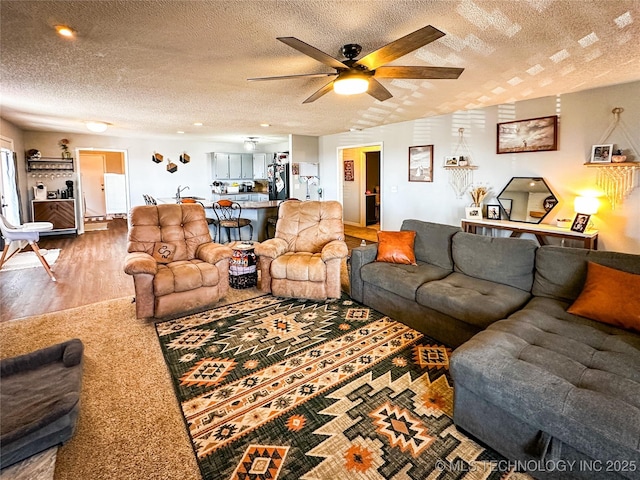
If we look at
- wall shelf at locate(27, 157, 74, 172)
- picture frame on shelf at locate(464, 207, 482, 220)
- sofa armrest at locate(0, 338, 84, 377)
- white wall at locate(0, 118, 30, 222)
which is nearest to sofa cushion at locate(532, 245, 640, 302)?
picture frame on shelf at locate(464, 207, 482, 220)

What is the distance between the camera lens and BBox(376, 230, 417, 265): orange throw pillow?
3.40 meters

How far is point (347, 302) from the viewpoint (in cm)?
357

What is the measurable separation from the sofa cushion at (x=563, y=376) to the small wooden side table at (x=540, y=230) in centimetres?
235

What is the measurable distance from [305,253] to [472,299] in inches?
77.8

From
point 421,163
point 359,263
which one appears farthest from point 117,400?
point 421,163

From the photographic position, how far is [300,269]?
351 centimetres

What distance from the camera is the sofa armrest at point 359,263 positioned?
11.4ft

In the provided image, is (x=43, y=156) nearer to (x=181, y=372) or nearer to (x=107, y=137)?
(x=107, y=137)

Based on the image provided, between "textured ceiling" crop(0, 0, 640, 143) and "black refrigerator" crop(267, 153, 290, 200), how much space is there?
3.79 meters

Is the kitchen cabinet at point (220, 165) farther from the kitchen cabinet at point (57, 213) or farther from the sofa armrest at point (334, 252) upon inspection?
the sofa armrest at point (334, 252)

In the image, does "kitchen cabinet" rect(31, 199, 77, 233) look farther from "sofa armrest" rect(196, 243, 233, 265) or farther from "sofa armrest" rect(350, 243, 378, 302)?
"sofa armrest" rect(350, 243, 378, 302)

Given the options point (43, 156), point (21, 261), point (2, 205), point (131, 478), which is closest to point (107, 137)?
point (43, 156)

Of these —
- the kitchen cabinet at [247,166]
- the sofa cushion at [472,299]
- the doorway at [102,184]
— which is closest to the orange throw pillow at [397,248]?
the sofa cushion at [472,299]

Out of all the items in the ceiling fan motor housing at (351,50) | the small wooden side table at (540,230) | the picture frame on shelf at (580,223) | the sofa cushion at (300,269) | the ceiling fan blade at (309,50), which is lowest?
the sofa cushion at (300,269)
